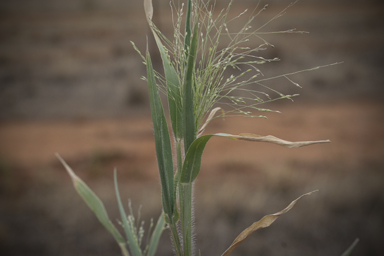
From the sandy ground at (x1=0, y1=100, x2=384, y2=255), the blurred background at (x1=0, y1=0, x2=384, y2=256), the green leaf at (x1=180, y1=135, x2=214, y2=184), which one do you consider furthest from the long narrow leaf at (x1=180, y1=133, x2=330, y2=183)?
the blurred background at (x1=0, y1=0, x2=384, y2=256)

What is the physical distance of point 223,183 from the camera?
238 inches

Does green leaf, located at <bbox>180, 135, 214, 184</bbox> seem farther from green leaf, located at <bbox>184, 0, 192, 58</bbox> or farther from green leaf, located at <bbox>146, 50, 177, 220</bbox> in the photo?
green leaf, located at <bbox>184, 0, 192, 58</bbox>

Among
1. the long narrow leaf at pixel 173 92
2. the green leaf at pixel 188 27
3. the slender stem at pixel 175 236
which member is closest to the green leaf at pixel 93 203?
the slender stem at pixel 175 236

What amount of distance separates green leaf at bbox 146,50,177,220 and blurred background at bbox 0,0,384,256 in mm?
909

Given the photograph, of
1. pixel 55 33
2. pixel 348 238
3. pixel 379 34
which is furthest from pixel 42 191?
pixel 379 34

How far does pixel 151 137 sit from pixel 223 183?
437 cm

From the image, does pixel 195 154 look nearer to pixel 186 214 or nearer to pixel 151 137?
pixel 186 214

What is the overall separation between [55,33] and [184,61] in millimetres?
15821

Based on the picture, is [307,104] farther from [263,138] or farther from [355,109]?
[263,138]

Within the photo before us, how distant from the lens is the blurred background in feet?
15.9

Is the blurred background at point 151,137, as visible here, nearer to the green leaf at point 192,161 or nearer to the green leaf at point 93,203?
the green leaf at point 93,203

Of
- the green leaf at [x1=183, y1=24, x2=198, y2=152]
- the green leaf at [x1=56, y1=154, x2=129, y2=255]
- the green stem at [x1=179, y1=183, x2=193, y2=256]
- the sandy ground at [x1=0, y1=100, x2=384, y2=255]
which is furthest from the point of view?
the sandy ground at [x1=0, y1=100, x2=384, y2=255]

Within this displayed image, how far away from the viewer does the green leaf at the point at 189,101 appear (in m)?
0.74

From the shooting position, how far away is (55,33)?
15211mm
